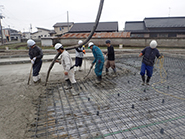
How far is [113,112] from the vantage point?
2684mm

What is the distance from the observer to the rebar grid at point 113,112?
213 cm

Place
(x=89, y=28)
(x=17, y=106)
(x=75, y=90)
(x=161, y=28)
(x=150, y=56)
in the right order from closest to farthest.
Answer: (x=17, y=106) < (x=75, y=90) < (x=150, y=56) < (x=161, y=28) < (x=89, y=28)

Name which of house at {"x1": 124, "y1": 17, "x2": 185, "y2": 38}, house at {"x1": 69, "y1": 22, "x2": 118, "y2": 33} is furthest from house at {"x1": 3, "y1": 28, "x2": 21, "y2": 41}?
house at {"x1": 124, "y1": 17, "x2": 185, "y2": 38}

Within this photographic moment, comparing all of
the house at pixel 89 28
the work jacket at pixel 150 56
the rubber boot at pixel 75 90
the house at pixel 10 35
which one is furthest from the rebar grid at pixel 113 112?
the house at pixel 10 35

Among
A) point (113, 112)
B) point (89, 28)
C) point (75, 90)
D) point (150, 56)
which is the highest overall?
point (89, 28)

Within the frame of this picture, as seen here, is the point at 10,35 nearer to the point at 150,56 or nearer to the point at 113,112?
the point at 150,56

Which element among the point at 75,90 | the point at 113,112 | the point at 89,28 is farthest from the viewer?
the point at 89,28

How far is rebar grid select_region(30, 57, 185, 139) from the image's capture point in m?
2.13

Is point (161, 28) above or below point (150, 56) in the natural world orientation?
above

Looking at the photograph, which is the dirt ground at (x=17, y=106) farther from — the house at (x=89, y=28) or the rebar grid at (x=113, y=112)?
the house at (x=89, y=28)

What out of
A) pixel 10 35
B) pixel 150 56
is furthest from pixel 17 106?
pixel 10 35

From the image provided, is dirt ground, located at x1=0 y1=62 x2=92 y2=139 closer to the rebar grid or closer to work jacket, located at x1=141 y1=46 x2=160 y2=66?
the rebar grid

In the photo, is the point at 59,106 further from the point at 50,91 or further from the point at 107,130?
the point at 107,130

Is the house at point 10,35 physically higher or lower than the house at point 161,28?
higher
